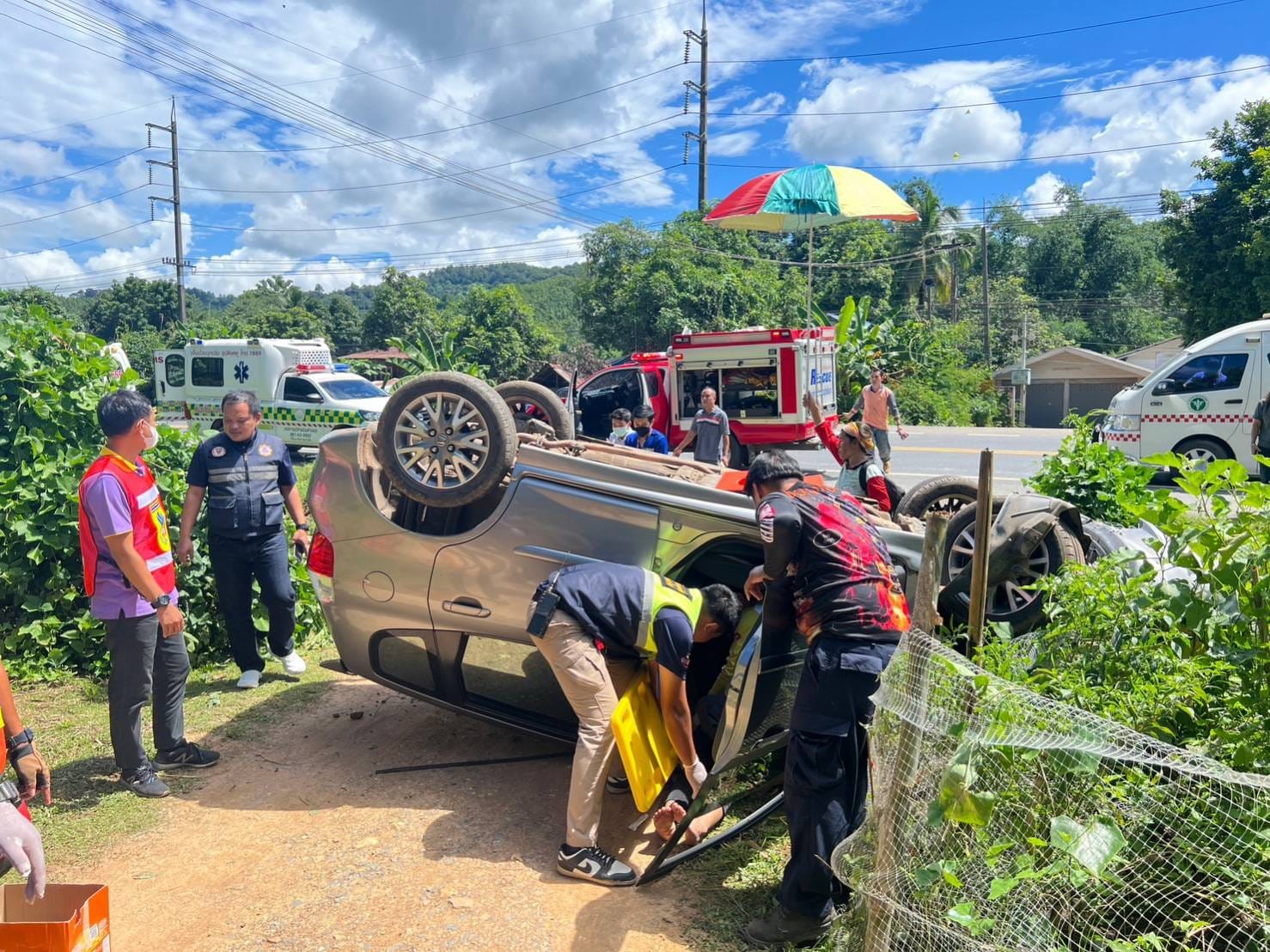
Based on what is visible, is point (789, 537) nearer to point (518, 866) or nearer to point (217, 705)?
point (518, 866)

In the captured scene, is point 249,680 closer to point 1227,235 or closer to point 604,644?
point 604,644

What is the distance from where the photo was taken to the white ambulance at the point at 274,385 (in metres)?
17.3

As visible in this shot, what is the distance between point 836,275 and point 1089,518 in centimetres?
3432

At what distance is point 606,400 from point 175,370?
386 inches

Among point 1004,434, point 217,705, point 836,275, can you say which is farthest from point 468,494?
point 836,275

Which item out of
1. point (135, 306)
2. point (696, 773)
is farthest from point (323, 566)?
point (135, 306)

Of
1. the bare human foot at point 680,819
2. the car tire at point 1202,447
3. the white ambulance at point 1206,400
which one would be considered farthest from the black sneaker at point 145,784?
the car tire at point 1202,447

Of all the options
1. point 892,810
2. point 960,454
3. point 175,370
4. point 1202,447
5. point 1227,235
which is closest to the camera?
point 892,810

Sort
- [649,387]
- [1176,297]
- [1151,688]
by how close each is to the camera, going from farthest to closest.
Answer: [1176,297] → [649,387] → [1151,688]

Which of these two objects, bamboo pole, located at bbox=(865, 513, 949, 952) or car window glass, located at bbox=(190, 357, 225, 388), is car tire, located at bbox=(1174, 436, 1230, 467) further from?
car window glass, located at bbox=(190, 357, 225, 388)

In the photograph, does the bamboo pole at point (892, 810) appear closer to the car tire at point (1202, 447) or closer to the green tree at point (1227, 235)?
the car tire at point (1202, 447)

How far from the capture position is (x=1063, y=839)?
2.05 m

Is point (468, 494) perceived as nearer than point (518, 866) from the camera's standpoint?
No

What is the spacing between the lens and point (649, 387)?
49.3ft
